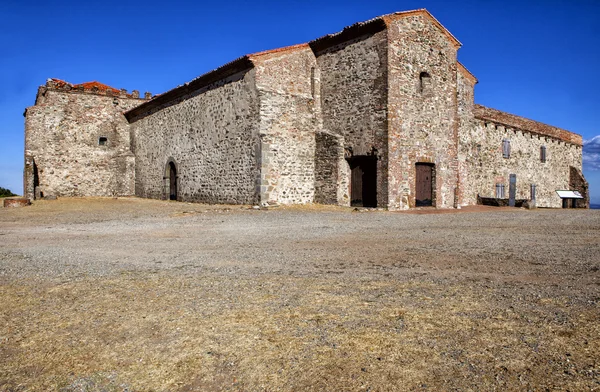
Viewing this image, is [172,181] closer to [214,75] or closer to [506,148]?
[214,75]

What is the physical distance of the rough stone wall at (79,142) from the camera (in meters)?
23.9

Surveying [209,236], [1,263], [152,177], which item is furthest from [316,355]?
[152,177]

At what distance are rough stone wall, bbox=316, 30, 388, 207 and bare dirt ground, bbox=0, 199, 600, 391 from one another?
352 inches

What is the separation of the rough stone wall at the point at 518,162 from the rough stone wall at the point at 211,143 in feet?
35.6

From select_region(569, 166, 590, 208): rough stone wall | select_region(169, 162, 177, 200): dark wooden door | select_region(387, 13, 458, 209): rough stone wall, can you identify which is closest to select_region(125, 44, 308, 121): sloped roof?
select_region(169, 162, 177, 200): dark wooden door

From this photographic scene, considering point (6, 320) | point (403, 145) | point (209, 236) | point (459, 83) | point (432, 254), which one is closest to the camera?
point (6, 320)

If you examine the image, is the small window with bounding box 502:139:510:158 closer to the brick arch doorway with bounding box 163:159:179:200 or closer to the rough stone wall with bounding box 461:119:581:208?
the rough stone wall with bounding box 461:119:581:208

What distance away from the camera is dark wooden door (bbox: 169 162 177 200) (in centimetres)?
2113

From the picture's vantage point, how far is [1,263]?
5543 millimetres

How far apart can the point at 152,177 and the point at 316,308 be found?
21.9 metres

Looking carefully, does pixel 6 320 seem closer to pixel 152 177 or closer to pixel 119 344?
pixel 119 344

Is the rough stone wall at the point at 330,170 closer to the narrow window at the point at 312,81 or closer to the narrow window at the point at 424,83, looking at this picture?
the narrow window at the point at 312,81

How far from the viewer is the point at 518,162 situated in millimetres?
23406

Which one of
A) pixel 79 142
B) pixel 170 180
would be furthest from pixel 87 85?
pixel 170 180
